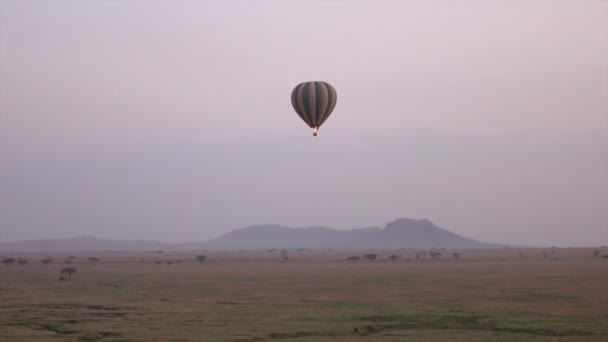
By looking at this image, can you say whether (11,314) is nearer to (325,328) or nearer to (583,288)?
(325,328)

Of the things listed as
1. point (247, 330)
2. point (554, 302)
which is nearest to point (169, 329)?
point (247, 330)

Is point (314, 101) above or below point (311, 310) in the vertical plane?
above

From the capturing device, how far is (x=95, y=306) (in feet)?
117

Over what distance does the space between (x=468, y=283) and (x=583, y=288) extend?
8.74 meters

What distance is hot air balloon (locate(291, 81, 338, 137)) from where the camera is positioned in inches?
1522

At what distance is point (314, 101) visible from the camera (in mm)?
38594

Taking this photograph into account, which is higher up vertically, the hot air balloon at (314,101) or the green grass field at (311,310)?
the hot air balloon at (314,101)

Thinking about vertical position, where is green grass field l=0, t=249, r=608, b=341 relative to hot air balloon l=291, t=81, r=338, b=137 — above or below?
below

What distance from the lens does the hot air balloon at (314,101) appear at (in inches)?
1522

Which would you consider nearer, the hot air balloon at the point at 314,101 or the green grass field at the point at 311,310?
the green grass field at the point at 311,310

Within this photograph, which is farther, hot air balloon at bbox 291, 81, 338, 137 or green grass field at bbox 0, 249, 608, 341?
hot air balloon at bbox 291, 81, 338, 137

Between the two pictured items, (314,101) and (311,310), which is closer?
(311,310)

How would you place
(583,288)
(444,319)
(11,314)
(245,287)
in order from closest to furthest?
(444,319) < (11,314) < (583,288) < (245,287)

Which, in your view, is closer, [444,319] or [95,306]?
[444,319]
